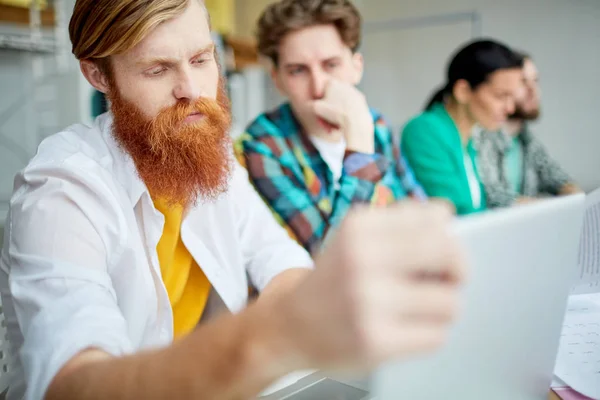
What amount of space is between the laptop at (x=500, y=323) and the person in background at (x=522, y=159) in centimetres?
128

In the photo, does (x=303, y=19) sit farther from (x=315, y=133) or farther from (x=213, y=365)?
(x=213, y=365)

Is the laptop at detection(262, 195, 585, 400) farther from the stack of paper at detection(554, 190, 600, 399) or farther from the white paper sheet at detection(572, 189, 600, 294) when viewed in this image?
the white paper sheet at detection(572, 189, 600, 294)

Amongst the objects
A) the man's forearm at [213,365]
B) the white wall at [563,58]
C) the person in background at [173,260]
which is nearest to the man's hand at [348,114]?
the person in background at [173,260]

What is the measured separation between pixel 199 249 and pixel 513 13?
2.64m

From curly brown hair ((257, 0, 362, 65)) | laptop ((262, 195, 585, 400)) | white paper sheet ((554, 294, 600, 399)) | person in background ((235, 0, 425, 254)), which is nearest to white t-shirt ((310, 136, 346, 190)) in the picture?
person in background ((235, 0, 425, 254))

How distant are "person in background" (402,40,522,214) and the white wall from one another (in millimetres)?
1171

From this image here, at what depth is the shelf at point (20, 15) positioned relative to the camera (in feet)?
2.63

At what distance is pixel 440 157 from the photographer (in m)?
1.58

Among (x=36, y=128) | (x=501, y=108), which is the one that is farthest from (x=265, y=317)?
(x=501, y=108)

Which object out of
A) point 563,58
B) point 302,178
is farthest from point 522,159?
point 302,178

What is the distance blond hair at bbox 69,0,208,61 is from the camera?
0.55 metres

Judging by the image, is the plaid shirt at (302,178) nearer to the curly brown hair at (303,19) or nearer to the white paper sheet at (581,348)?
the curly brown hair at (303,19)

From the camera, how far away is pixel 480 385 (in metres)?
0.42

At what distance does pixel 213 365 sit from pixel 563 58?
289 cm
